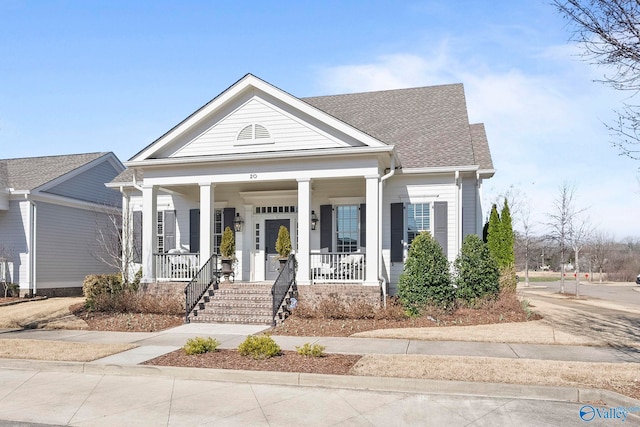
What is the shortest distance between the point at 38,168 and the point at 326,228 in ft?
50.3

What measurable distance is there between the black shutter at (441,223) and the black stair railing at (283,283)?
183 inches

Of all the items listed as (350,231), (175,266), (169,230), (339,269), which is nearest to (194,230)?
(169,230)

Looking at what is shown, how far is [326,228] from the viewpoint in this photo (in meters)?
17.7

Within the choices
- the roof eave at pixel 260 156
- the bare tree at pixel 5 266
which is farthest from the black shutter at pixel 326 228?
the bare tree at pixel 5 266

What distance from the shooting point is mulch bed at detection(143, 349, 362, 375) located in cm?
870

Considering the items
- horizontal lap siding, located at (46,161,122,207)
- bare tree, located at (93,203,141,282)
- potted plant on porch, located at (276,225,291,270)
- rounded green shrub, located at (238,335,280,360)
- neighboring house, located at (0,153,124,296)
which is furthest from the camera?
horizontal lap siding, located at (46,161,122,207)

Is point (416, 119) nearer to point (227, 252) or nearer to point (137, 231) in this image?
point (227, 252)

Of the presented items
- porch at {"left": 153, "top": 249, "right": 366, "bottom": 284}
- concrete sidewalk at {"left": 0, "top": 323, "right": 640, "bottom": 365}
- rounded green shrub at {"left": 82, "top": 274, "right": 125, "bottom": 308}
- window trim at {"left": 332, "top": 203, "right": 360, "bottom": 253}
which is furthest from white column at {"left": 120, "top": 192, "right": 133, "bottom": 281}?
window trim at {"left": 332, "top": 203, "right": 360, "bottom": 253}

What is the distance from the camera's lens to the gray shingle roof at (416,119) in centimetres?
1730

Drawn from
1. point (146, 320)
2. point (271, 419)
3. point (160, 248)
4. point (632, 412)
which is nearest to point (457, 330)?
point (632, 412)

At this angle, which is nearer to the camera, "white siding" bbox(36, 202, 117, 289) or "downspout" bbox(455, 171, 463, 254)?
"downspout" bbox(455, 171, 463, 254)

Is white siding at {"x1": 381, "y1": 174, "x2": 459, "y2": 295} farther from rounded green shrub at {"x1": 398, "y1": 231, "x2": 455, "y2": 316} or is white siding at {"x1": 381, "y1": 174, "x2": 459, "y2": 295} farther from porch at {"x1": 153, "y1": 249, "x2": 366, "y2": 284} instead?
rounded green shrub at {"x1": 398, "y1": 231, "x2": 455, "y2": 316}

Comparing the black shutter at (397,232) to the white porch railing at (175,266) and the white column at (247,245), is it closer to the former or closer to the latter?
the white column at (247,245)

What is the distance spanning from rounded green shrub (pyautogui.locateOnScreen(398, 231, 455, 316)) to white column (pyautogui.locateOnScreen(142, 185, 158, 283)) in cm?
788
